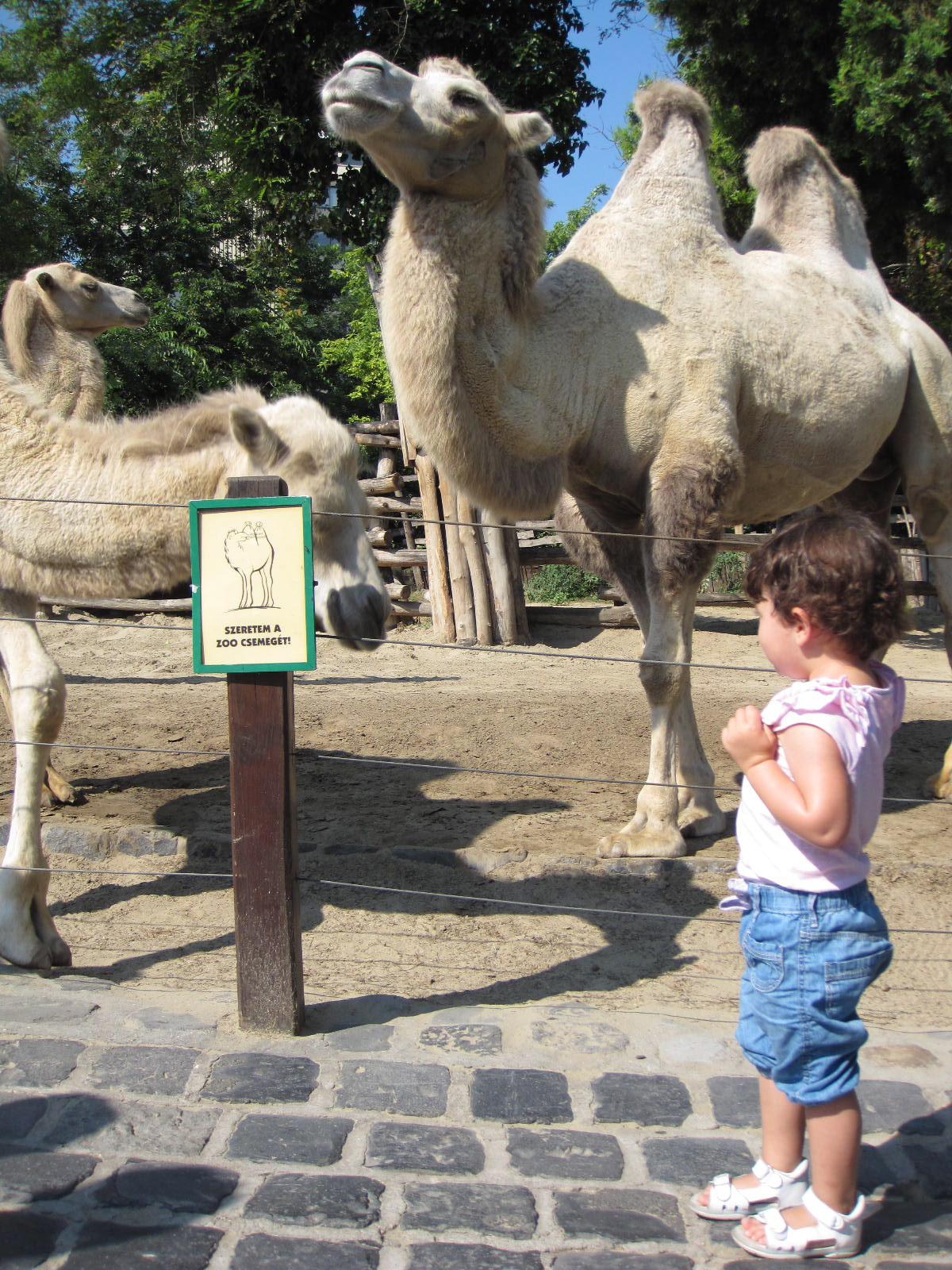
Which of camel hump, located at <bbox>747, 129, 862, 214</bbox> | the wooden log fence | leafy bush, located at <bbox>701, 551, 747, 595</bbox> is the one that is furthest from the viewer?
leafy bush, located at <bbox>701, 551, 747, 595</bbox>

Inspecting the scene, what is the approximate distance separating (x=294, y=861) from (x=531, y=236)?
2568mm

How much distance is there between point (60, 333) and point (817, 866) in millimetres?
4435

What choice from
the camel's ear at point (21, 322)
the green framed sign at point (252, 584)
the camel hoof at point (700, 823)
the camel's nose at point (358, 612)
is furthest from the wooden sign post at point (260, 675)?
the camel's ear at point (21, 322)

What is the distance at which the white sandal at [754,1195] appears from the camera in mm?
2072

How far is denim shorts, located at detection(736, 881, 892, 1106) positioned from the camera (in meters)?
1.99

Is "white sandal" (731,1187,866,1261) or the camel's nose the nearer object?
"white sandal" (731,1187,866,1261)

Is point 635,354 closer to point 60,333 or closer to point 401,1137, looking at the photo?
point 60,333

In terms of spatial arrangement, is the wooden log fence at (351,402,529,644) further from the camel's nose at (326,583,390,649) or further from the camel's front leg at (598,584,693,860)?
the camel's nose at (326,583,390,649)

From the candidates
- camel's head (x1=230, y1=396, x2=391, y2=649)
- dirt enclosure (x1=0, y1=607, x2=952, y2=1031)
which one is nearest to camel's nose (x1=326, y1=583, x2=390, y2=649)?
camel's head (x1=230, y1=396, x2=391, y2=649)

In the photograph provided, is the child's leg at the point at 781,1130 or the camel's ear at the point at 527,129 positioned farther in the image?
the camel's ear at the point at 527,129

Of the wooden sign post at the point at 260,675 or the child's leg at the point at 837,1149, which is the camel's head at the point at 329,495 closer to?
the wooden sign post at the point at 260,675

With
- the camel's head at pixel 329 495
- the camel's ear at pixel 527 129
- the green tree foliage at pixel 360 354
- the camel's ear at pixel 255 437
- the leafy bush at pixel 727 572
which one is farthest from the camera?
the green tree foliage at pixel 360 354

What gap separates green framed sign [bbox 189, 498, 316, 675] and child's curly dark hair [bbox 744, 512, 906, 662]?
1212 millimetres

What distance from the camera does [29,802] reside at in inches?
139
